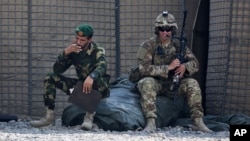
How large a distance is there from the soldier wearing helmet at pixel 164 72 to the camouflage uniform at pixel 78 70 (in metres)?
0.46

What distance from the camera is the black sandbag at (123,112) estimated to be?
11.3 meters

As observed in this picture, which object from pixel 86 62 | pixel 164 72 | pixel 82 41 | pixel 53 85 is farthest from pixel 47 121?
pixel 164 72

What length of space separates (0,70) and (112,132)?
9.10 feet

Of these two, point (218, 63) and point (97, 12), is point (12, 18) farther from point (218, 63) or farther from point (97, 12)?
point (218, 63)

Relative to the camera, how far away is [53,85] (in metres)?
11.4

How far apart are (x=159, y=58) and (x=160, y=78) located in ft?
0.84

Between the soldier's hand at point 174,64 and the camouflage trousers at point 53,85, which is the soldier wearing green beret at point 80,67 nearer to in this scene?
the camouflage trousers at point 53,85

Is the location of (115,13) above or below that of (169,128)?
above

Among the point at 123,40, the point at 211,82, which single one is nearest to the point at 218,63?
the point at 211,82

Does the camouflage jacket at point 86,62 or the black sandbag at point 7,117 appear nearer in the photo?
the camouflage jacket at point 86,62

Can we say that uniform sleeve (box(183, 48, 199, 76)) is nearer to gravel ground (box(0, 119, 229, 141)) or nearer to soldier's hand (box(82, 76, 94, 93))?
gravel ground (box(0, 119, 229, 141))

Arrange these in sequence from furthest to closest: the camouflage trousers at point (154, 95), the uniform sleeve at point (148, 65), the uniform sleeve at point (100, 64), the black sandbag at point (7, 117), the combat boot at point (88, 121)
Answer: the black sandbag at point (7, 117), the uniform sleeve at point (148, 65), the camouflage trousers at point (154, 95), the uniform sleeve at point (100, 64), the combat boot at point (88, 121)

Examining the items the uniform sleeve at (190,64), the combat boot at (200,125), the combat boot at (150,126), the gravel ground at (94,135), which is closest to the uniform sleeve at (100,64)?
the gravel ground at (94,135)

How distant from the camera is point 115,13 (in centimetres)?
1346
